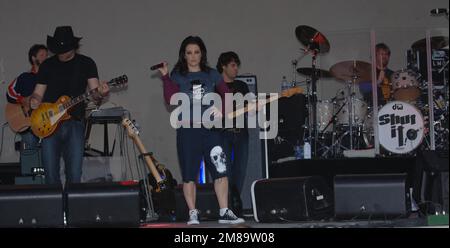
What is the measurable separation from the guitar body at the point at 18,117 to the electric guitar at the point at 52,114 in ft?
5.71

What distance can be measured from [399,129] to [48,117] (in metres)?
3.62

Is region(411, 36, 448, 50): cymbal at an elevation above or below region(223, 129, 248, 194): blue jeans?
above

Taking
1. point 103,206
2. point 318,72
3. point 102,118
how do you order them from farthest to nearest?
point 318,72
point 102,118
point 103,206

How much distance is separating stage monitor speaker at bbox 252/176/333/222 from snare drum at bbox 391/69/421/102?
2.21m

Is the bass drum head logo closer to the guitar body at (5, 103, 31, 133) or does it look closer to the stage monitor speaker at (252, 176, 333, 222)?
the stage monitor speaker at (252, 176, 333, 222)

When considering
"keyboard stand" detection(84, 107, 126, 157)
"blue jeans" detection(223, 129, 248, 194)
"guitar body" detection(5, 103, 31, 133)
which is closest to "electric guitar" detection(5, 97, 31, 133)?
"guitar body" detection(5, 103, 31, 133)

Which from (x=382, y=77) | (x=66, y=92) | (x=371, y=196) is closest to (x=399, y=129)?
(x=382, y=77)

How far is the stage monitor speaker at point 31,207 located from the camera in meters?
7.64

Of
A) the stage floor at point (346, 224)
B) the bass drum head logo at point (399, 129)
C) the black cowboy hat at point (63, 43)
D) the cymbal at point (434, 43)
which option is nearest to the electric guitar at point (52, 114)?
the black cowboy hat at point (63, 43)

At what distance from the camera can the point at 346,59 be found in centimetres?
1077

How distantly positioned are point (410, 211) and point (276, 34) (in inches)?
187

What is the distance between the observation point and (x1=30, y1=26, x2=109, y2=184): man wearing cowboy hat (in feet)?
27.1

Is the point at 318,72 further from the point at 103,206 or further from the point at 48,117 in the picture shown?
the point at 103,206

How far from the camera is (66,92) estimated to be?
8523mm
